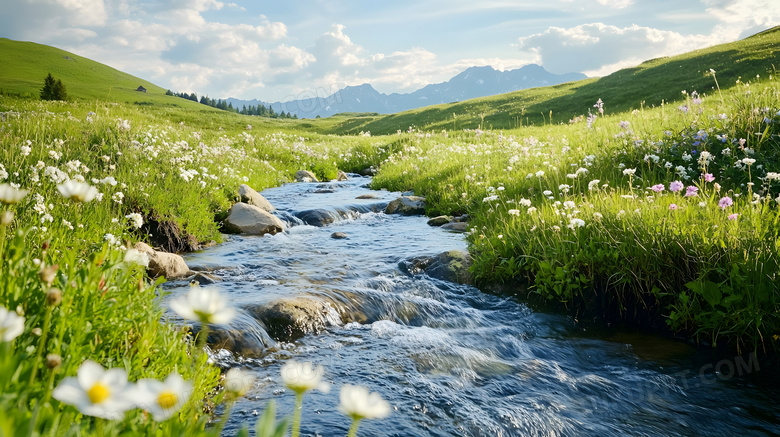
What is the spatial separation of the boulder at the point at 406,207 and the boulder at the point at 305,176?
7.09 metres

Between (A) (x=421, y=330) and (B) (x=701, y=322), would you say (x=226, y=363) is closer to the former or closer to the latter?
(A) (x=421, y=330)

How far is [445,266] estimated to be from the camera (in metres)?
6.92

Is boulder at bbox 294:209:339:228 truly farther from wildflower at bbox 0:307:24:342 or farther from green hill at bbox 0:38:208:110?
green hill at bbox 0:38:208:110

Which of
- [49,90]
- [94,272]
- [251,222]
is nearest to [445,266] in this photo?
[251,222]

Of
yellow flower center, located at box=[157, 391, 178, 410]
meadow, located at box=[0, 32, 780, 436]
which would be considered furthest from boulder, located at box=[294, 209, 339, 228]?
yellow flower center, located at box=[157, 391, 178, 410]

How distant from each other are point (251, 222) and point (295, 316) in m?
5.23

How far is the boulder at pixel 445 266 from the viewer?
22.0 ft

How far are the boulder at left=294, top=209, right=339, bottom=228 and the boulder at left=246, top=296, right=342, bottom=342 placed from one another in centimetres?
561

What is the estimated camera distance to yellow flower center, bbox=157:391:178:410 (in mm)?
1062

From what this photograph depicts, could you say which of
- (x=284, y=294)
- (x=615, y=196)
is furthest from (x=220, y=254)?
(x=615, y=196)

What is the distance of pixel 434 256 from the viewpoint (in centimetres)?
733

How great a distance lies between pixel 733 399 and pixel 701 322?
969 millimetres

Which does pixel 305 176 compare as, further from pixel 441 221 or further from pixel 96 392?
pixel 96 392

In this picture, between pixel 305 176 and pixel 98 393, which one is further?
pixel 305 176
